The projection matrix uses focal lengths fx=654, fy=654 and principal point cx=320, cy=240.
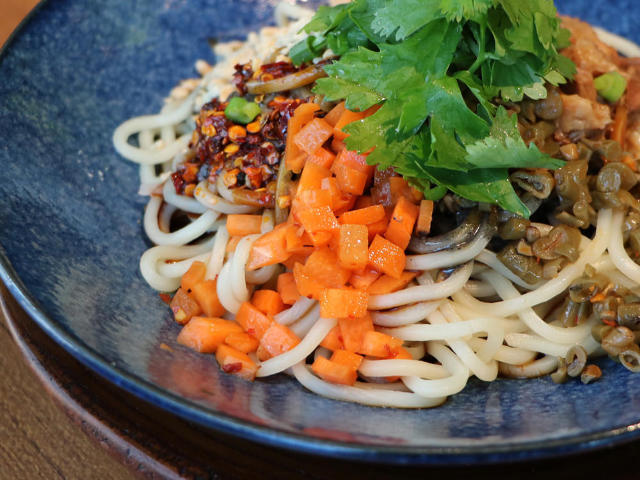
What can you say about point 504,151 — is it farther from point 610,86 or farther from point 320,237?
point 610,86

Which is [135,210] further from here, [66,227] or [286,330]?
[286,330]

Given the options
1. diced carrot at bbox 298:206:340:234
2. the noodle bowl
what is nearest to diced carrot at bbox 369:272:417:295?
the noodle bowl

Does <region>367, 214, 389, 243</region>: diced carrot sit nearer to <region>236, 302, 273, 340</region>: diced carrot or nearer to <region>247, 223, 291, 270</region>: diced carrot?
<region>247, 223, 291, 270</region>: diced carrot

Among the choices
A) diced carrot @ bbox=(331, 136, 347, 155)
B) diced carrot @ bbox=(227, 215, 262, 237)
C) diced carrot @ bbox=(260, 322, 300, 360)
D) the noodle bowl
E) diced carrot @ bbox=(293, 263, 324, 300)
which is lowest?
the noodle bowl

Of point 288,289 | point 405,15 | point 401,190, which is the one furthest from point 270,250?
point 405,15

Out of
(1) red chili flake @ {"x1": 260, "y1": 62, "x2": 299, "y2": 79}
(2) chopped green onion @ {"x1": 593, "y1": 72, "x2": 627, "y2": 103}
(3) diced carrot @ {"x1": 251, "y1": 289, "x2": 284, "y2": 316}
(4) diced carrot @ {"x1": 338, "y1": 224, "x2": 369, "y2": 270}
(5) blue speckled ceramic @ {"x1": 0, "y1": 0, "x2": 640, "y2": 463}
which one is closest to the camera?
(5) blue speckled ceramic @ {"x1": 0, "y1": 0, "x2": 640, "y2": 463}

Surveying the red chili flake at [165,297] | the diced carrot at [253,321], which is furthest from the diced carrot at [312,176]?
the red chili flake at [165,297]

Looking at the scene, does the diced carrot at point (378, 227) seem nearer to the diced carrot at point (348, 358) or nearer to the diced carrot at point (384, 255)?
the diced carrot at point (384, 255)
